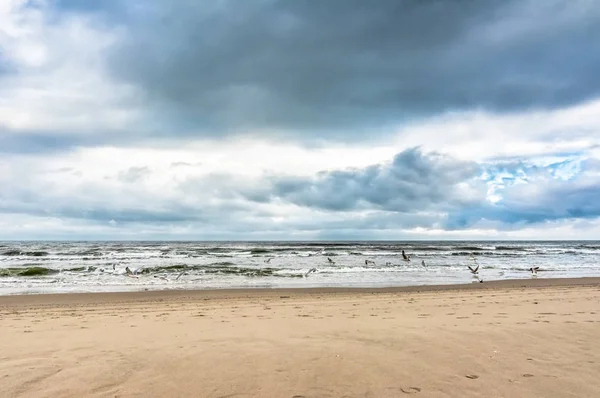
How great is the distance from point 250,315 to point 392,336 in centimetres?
465

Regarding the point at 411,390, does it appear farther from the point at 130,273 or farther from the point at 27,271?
the point at 27,271

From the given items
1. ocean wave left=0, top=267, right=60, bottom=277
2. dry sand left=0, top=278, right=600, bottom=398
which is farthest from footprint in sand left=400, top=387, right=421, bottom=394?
ocean wave left=0, top=267, right=60, bottom=277

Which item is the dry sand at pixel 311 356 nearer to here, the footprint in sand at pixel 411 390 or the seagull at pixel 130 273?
the footprint in sand at pixel 411 390

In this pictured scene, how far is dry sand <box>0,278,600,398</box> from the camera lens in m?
4.19

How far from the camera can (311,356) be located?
5293mm

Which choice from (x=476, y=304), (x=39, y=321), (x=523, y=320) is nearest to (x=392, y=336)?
(x=523, y=320)

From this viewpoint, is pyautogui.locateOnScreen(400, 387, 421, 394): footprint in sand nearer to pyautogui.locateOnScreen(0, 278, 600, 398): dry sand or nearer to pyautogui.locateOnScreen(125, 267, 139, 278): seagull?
pyautogui.locateOnScreen(0, 278, 600, 398): dry sand

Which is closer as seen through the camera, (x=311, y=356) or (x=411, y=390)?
(x=411, y=390)

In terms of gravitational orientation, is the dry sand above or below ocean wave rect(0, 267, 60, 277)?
above

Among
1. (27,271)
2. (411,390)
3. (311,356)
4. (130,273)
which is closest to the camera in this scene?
(411,390)

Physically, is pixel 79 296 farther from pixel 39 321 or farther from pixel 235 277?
pixel 235 277

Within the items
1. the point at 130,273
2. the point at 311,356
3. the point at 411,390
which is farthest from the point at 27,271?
the point at 411,390

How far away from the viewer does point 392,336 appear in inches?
251

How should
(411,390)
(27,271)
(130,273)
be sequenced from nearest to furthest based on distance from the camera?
1. (411,390)
2. (130,273)
3. (27,271)
